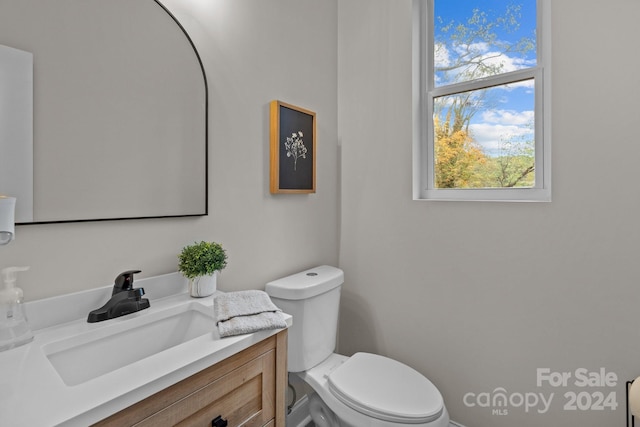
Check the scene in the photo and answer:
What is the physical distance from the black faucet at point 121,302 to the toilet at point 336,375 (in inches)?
23.4

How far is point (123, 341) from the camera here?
94 cm

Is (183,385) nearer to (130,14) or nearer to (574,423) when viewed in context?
(130,14)

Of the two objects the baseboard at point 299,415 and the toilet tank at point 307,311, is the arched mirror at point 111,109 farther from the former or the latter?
the baseboard at point 299,415

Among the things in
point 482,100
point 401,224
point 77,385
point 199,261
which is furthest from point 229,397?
point 482,100

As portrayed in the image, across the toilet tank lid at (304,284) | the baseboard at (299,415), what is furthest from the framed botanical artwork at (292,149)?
the baseboard at (299,415)

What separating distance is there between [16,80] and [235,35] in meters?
0.80

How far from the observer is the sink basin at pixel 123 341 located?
835mm

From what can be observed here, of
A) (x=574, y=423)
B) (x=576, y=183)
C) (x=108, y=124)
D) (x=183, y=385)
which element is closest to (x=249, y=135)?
(x=108, y=124)

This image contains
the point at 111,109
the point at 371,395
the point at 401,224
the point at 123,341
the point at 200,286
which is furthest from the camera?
the point at 401,224

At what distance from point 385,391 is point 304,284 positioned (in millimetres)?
537

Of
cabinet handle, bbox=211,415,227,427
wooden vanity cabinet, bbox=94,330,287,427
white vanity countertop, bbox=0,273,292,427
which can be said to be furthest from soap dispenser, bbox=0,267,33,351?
cabinet handle, bbox=211,415,227,427

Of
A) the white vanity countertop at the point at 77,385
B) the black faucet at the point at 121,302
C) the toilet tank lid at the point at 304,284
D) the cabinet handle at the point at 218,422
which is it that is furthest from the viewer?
the toilet tank lid at the point at 304,284

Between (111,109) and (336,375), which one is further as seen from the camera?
(336,375)

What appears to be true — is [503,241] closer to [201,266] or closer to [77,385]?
[201,266]
